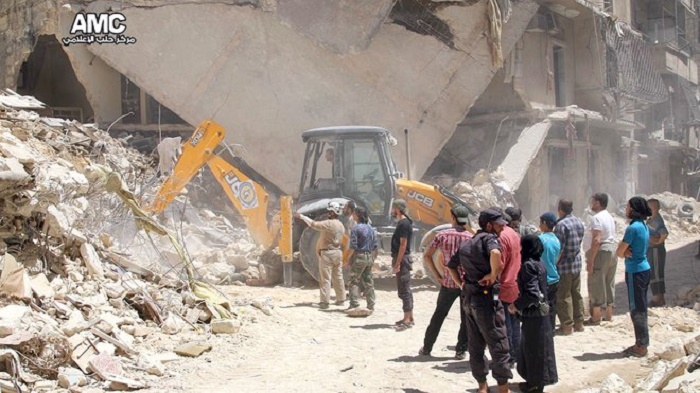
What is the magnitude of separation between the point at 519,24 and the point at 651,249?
29.6ft

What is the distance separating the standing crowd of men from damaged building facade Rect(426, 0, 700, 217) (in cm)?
790

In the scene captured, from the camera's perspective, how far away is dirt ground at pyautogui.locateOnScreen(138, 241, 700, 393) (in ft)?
20.4

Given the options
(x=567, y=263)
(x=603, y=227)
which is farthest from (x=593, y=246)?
(x=567, y=263)

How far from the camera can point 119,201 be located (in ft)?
29.4

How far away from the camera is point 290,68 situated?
1594 centimetres

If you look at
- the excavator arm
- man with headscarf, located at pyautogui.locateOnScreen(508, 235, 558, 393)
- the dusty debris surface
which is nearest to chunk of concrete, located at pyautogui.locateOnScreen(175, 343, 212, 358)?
the dusty debris surface

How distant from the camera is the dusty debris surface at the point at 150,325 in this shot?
19.8 ft

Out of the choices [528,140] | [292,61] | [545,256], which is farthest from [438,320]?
[528,140]

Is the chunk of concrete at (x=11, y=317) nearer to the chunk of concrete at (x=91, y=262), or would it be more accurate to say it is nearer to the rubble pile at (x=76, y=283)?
the rubble pile at (x=76, y=283)

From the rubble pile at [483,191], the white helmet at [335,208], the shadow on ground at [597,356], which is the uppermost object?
the rubble pile at [483,191]

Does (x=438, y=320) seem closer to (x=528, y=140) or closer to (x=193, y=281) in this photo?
(x=193, y=281)

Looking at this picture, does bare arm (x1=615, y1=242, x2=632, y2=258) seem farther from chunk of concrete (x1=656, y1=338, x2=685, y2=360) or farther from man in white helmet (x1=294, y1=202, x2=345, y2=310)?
man in white helmet (x1=294, y1=202, x2=345, y2=310)

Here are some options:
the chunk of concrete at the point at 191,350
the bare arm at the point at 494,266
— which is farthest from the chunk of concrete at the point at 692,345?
the chunk of concrete at the point at 191,350

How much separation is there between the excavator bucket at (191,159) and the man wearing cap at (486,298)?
21.4 ft
